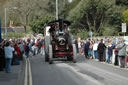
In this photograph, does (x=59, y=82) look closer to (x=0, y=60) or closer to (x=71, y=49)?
(x=0, y=60)

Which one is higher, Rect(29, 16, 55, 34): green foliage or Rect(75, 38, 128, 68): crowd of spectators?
Rect(29, 16, 55, 34): green foliage

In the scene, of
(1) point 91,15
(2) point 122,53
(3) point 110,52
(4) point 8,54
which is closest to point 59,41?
(3) point 110,52

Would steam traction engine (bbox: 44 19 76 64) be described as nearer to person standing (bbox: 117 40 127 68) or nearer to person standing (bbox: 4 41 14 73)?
person standing (bbox: 117 40 127 68)

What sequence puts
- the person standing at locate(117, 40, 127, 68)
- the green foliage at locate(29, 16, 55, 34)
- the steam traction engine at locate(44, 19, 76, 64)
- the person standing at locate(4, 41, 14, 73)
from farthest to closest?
the green foliage at locate(29, 16, 55, 34) → the steam traction engine at locate(44, 19, 76, 64) → the person standing at locate(117, 40, 127, 68) → the person standing at locate(4, 41, 14, 73)

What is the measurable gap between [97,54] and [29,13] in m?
47.4

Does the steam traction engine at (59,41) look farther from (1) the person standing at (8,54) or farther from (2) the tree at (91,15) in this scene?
(2) the tree at (91,15)

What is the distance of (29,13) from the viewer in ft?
243

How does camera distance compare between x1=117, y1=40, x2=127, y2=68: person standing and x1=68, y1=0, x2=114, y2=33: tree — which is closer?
x1=117, y1=40, x2=127, y2=68: person standing

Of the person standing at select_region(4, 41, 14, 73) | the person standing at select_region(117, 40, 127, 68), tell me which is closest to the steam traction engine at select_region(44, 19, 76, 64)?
the person standing at select_region(117, 40, 127, 68)

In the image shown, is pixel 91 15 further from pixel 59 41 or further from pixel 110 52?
pixel 110 52

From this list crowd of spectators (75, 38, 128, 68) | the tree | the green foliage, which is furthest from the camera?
the green foliage

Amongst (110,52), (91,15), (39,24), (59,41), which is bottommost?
(110,52)

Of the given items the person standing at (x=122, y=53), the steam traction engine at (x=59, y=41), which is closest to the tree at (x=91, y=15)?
the steam traction engine at (x=59, y=41)

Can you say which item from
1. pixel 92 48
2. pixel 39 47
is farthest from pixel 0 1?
pixel 92 48
